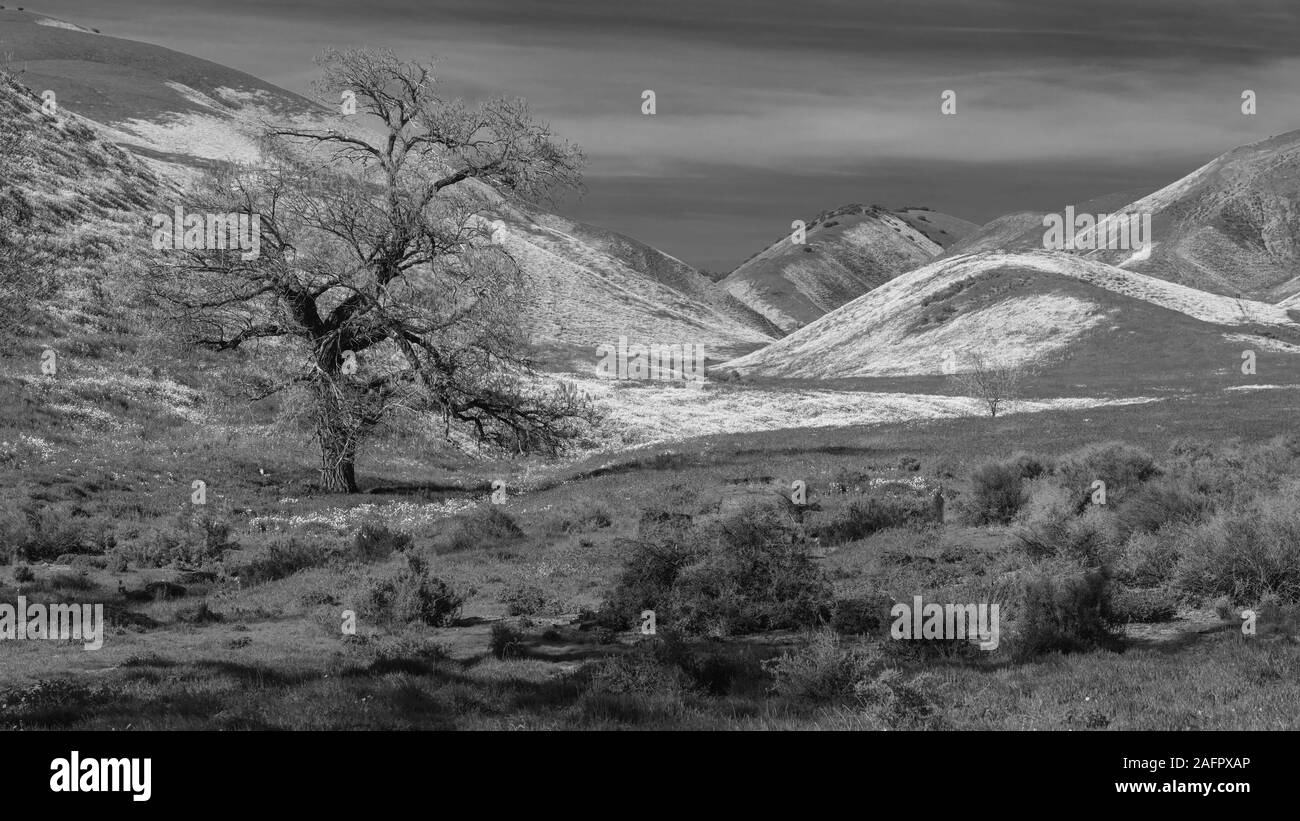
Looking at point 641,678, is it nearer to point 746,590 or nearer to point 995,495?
point 746,590

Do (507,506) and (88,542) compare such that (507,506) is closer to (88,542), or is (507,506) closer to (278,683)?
(88,542)

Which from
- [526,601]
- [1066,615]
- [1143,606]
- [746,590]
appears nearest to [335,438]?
[526,601]

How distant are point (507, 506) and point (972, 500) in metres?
15.1

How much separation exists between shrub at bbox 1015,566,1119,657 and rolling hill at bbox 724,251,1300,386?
3033 inches

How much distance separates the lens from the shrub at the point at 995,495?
82.5 feet

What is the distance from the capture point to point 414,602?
1911cm

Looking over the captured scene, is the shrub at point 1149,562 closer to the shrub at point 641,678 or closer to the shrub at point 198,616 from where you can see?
the shrub at point 641,678

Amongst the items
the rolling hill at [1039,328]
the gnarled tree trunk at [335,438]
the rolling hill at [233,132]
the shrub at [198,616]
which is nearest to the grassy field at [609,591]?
the shrub at [198,616]

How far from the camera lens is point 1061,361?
A: 103562 millimetres

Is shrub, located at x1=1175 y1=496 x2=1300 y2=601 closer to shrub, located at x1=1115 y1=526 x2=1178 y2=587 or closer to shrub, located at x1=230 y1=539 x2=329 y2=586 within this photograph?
shrub, located at x1=1115 y1=526 x2=1178 y2=587

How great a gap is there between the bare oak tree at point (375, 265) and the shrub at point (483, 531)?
7278mm

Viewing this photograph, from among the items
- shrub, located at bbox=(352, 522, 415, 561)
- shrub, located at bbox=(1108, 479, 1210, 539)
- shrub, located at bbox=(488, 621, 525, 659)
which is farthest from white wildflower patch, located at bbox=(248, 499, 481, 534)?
shrub, located at bbox=(1108, 479, 1210, 539)

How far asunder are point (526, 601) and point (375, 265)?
17.7 metres

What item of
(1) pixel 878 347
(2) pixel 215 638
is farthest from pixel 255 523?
(1) pixel 878 347
